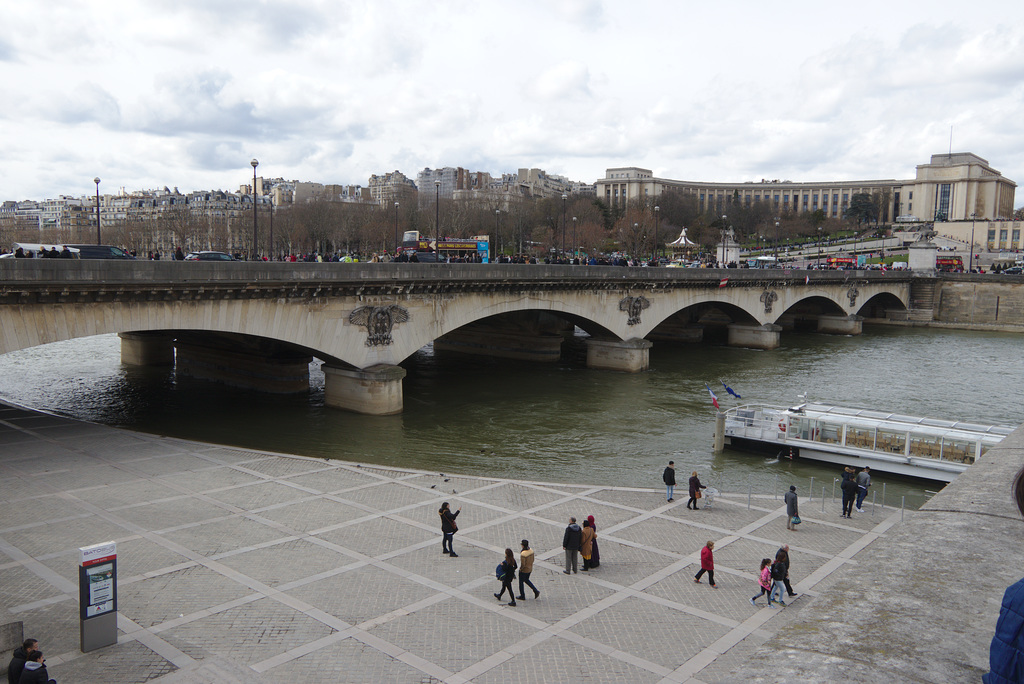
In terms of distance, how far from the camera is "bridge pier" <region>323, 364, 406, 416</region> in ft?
96.8

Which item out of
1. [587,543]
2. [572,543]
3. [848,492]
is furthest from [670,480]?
[572,543]

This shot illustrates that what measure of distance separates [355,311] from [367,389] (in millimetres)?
3278

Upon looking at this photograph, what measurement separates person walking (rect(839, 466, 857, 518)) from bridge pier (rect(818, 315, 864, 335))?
56567 millimetres

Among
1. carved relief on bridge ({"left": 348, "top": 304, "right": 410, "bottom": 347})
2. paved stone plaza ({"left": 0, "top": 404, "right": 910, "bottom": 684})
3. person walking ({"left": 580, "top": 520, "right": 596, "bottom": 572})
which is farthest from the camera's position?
carved relief on bridge ({"left": 348, "top": 304, "right": 410, "bottom": 347})

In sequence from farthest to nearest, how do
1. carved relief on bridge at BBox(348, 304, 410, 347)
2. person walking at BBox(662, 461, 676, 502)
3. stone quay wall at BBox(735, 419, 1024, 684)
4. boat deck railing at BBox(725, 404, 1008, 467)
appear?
1. carved relief on bridge at BBox(348, 304, 410, 347)
2. boat deck railing at BBox(725, 404, 1008, 467)
3. person walking at BBox(662, 461, 676, 502)
4. stone quay wall at BBox(735, 419, 1024, 684)

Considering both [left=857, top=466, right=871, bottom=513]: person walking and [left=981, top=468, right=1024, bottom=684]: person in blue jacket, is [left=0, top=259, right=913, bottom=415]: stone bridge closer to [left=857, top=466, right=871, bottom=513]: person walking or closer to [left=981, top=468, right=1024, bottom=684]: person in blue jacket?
[left=857, top=466, right=871, bottom=513]: person walking

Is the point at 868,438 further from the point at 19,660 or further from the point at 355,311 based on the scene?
the point at 19,660

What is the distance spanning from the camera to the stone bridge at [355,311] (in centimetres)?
2061

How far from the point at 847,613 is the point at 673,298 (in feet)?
144

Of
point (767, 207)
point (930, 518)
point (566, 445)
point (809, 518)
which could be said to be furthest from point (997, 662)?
point (767, 207)

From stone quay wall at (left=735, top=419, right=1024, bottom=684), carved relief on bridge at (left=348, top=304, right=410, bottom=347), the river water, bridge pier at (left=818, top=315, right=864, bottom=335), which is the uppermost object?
carved relief on bridge at (left=348, top=304, right=410, bottom=347)

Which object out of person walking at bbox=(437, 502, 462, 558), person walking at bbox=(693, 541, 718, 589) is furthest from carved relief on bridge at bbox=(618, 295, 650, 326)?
person walking at bbox=(693, 541, 718, 589)

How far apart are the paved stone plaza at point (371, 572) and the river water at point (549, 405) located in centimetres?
388

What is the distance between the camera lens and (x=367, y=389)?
97.0 ft
